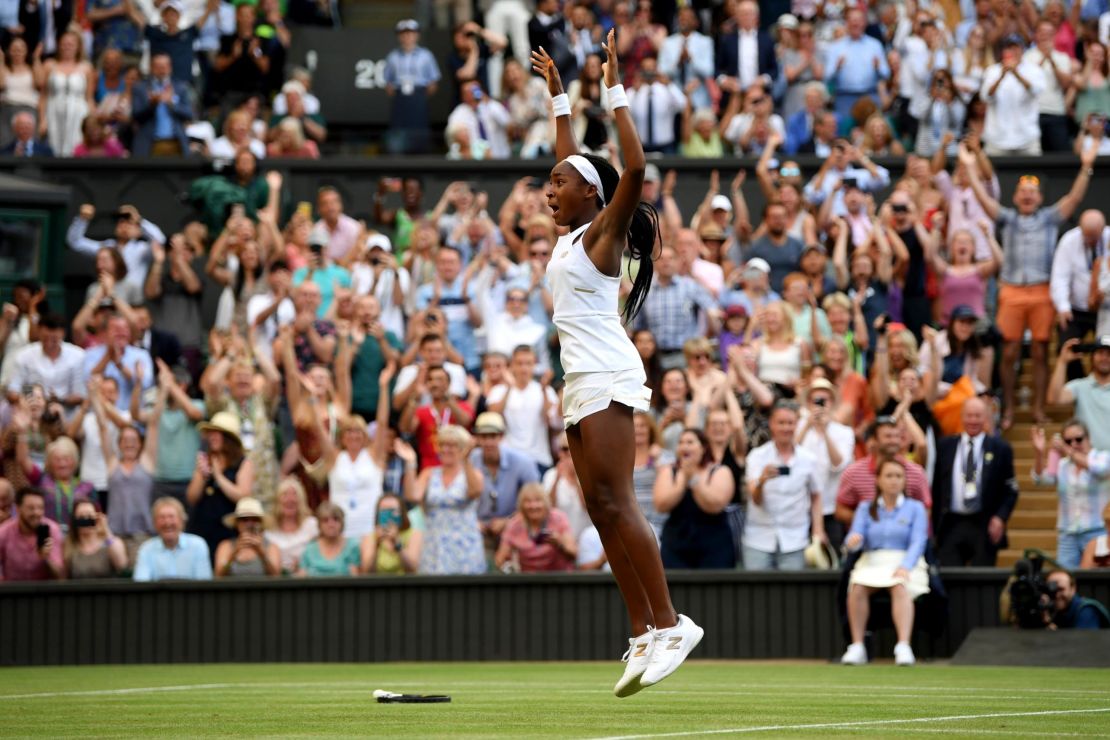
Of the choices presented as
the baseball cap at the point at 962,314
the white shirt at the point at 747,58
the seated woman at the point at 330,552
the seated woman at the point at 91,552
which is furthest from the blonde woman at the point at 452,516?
the white shirt at the point at 747,58

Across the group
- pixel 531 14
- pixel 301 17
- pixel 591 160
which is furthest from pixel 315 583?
pixel 301 17

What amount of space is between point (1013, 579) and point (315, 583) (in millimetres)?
5119

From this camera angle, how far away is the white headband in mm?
7973

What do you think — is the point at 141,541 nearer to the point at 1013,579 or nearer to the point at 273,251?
A: the point at 273,251

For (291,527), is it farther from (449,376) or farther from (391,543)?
(449,376)

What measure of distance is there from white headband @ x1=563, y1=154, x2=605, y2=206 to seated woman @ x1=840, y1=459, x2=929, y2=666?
6.08 meters

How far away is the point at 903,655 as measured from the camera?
13.0 meters

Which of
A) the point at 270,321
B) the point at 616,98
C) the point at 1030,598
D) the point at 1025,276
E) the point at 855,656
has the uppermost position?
the point at 1025,276

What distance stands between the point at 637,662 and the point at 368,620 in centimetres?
697

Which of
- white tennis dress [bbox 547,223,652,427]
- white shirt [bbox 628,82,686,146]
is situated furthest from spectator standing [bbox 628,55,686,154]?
white tennis dress [bbox 547,223,652,427]

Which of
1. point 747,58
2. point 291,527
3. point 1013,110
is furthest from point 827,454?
point 747,58

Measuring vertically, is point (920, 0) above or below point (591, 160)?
above

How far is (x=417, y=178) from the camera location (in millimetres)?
20781

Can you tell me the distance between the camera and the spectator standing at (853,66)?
20938mm
